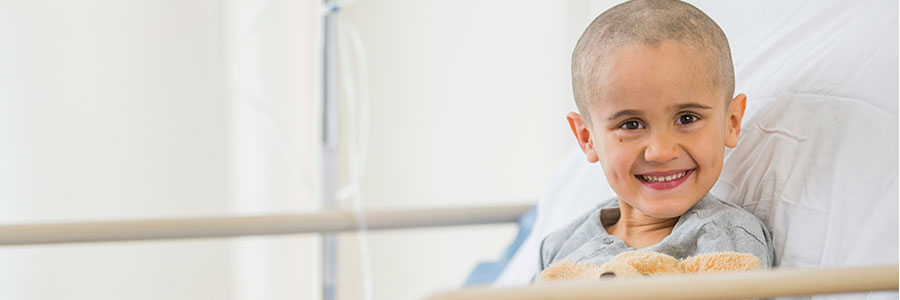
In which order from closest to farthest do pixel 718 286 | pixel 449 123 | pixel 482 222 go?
pixel 718 286, pixel 482 222, pixel 449 123

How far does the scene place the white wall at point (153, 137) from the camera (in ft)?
4.79

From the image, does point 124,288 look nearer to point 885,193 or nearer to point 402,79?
point 402,79

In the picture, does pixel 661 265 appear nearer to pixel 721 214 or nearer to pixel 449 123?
pixel 721 214

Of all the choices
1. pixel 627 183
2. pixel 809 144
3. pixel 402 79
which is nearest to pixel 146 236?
pixel 627 183

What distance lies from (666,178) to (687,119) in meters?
0.05

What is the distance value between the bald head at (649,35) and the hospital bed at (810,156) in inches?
3.4

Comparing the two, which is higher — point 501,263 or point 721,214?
point 721,214

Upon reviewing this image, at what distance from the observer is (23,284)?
1.46 metres

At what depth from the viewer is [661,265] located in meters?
0.63

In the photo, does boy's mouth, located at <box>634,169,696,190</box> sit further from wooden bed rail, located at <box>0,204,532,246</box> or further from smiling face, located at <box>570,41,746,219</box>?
wooden bed rail, located at <box>0,204,532,246</box>

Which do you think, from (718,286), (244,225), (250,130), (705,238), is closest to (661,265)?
(705,238)

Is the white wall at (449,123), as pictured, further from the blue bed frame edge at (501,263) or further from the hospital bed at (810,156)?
the hospital bed at (810,156)

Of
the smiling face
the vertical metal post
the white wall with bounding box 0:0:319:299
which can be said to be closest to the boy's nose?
the smiling face

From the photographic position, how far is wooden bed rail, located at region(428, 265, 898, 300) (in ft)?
1.59
